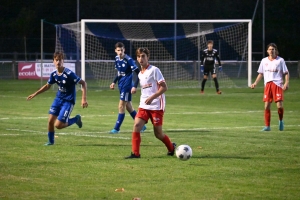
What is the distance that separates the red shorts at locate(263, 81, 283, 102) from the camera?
53.1ft

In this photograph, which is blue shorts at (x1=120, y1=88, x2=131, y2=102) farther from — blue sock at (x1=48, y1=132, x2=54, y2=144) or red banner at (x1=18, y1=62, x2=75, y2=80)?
red banner at (x1=18, y1=62, x2=75, y2=80)

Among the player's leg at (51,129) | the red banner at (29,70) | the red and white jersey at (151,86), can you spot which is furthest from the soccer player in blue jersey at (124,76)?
the red banner at (29,70)

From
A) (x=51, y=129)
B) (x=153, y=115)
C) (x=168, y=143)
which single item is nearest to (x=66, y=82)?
(x=51, y=129)

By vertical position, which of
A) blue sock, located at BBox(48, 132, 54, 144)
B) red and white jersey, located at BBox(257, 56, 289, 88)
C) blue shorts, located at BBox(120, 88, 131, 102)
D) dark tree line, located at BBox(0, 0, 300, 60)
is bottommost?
blue sock, located at BBox(48, 132, 54, 144)

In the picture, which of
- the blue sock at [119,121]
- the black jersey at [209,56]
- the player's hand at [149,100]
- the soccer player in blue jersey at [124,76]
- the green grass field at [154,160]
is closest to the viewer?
the green grass field at [154,160]

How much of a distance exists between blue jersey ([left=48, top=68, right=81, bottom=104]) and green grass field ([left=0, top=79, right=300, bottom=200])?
0.87 m

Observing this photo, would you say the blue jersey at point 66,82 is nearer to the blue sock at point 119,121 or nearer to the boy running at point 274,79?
the blue sock at point 119,121

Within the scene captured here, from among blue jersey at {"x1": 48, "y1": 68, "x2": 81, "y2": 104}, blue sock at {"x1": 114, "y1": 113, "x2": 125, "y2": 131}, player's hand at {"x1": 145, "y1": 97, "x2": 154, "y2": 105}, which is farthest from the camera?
blue sock at {"x1": 114, "y1": 113, "x2": 125, "y2": 131}

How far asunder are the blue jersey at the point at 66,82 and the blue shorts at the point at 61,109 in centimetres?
9

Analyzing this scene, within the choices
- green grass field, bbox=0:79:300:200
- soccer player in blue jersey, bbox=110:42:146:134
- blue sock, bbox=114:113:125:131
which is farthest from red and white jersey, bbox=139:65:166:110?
soccer player in blue jersey, bbox=110:42:146:134

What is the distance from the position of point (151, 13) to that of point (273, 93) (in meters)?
36.7

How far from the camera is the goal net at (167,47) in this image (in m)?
33.9

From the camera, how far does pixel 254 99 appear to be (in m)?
26.1

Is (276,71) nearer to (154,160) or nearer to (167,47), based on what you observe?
(154,160)
